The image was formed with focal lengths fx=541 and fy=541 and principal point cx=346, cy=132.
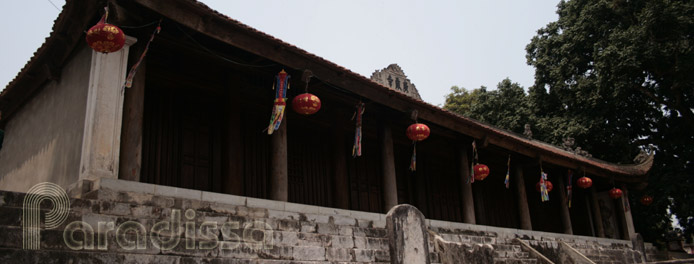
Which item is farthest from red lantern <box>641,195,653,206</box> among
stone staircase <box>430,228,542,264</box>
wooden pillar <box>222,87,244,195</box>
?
wooden pillar <box>222,87,244,195</box>

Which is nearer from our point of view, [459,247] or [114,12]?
[114,12]

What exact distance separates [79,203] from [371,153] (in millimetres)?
7263

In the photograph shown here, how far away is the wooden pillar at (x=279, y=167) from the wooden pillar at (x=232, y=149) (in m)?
0.50

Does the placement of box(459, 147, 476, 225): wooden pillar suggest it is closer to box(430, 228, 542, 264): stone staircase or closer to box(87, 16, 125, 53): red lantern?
box(430, 228, 542, 264): stone staircase

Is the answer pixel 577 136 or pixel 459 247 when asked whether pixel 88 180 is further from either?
pixel 577 136

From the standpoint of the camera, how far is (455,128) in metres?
10.9

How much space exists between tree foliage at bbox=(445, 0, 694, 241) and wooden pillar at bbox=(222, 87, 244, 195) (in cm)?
1462

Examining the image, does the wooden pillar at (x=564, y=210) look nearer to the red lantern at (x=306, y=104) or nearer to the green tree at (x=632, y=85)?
the green tree at (x=632, y=85)

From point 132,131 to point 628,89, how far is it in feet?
56.0

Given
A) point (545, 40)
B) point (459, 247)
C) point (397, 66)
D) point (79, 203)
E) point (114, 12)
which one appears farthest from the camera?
point (545, 40)

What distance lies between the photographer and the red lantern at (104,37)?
18.5ft

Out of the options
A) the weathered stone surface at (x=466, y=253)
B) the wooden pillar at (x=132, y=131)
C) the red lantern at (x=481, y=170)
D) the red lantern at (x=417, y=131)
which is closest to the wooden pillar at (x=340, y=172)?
the red lantern at (x=417, y=131)

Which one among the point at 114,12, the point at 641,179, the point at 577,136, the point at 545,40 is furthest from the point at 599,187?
the point at 114,12

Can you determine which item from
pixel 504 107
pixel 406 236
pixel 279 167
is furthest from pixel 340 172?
pixel 504 107
